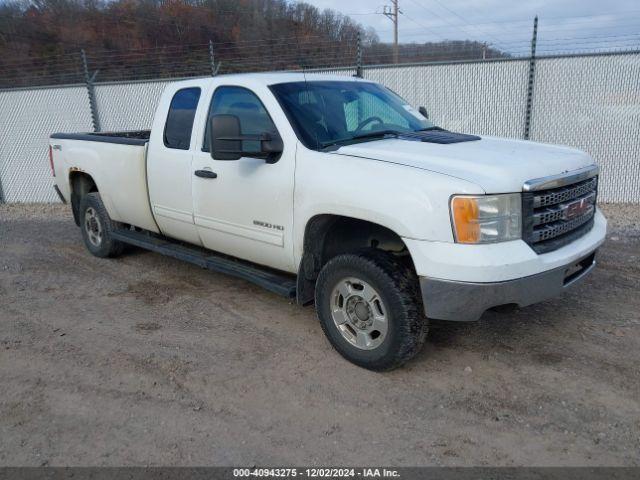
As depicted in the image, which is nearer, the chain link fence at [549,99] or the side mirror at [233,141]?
the side mirror at [233,141]

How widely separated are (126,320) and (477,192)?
327 cm

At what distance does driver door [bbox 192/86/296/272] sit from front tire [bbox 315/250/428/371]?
1.65 ft

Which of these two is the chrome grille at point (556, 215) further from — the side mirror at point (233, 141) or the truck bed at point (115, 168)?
the truck bed at point (115, 168)

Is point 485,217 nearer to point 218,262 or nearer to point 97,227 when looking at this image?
point 218,262

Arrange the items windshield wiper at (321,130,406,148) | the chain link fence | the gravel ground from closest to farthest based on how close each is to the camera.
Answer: the gravel ground → windshield wiper at (321,130,406,148) → the chain link fence

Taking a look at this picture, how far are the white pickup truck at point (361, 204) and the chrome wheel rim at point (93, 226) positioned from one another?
135 cm

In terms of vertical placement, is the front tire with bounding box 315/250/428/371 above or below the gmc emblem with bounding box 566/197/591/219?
below

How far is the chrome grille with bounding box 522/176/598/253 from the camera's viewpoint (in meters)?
3.38

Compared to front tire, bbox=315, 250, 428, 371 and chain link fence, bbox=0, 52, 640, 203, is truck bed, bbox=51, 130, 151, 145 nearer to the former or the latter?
front tire, bbox=315, 250, 428, 371

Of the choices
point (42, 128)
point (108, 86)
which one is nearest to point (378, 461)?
point (108, 86)

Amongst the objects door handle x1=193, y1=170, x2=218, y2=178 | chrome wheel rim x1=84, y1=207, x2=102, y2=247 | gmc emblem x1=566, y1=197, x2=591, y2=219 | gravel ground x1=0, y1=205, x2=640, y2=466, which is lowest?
gravel ground x1=0, y1=205, x2=640, y2=466

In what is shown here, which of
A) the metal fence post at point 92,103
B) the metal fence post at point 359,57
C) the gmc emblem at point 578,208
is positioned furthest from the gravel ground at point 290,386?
the metal fence post at point 92,103

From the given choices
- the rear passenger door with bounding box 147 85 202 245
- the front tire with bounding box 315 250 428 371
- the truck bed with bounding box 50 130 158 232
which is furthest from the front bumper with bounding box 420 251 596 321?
the truck bed with bounding box 50 130 158 232

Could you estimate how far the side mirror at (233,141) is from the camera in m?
4.02
